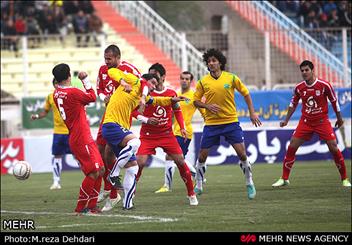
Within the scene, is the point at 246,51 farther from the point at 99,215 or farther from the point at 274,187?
the point at 99,215

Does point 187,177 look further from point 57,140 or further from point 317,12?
point 317,12

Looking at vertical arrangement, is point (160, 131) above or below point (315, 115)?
above

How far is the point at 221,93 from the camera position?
17.5 meters

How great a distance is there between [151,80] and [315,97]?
392 centimetres

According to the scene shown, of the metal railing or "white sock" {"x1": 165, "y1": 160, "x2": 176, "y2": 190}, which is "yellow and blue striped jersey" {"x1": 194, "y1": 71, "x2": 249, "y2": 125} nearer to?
"white sock" {"x1": 165, "y1": 160, "x2": 176, "y2": 190}

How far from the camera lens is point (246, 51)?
3153cm

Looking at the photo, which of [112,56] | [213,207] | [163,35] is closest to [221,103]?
[213,207]

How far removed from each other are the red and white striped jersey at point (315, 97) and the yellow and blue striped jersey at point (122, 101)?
476 cm

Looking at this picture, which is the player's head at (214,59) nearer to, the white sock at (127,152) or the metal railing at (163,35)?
the white sock at (127,152)

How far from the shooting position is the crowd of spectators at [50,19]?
3578 cm

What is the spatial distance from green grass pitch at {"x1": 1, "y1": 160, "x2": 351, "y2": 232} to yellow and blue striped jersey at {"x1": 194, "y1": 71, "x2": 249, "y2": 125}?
1491mm

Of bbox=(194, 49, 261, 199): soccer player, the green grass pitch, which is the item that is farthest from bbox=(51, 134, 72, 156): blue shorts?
bbox=(194, 49, 261, 199): soccer player

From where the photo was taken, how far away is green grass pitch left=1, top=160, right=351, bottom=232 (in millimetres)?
13578

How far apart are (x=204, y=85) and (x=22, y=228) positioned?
5.06 m
